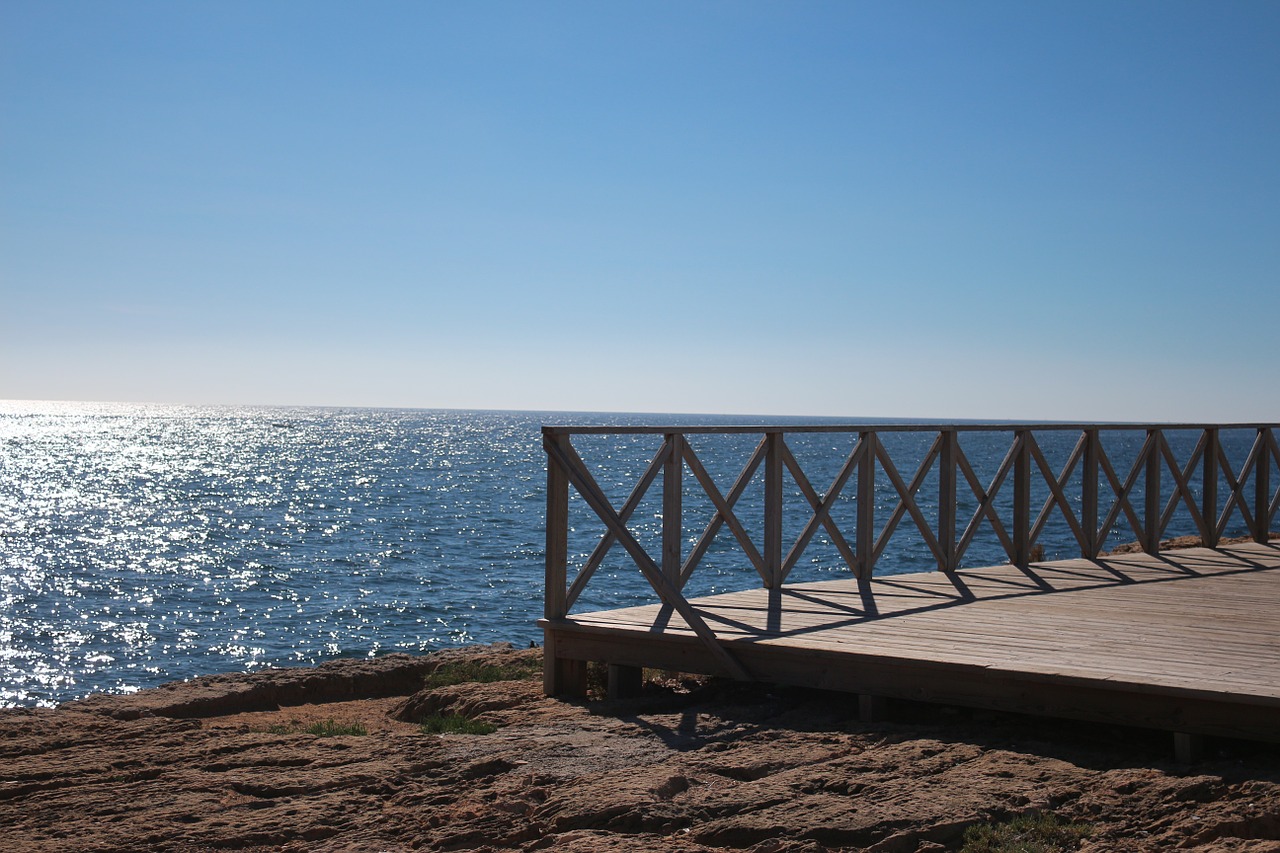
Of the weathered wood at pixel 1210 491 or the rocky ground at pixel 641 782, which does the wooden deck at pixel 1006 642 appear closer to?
the rocky ground at pixel 641 782

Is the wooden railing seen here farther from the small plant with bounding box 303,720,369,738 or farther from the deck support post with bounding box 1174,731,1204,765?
the deck support post with bounding box 1174,731,1204,765

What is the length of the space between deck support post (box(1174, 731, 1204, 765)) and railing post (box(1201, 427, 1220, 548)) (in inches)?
283

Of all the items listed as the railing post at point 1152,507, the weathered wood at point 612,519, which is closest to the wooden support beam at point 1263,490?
the railing post at point 1152,507

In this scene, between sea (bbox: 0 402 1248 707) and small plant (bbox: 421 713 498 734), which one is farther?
sea (bbox: 0 402 1248 707)

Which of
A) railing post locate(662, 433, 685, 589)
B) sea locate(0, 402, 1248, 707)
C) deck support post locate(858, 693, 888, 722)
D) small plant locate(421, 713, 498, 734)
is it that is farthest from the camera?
sea locate(0, 402, 1248, 707)

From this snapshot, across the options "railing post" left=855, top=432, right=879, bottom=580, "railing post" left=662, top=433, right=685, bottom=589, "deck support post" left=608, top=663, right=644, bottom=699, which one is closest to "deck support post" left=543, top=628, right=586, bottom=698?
"deck support post" left=608, top=663, right=644, bottom=699

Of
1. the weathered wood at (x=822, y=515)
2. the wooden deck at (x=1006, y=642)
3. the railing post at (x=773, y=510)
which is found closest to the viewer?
the wooden deck at (x=1006, y=642)

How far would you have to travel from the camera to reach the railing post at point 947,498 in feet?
29.5

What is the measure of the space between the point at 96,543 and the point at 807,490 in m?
25.4

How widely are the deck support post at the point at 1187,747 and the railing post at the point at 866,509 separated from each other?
12.0 ft

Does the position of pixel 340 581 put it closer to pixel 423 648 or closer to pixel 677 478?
pixel 423 648

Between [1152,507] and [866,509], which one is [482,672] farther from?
[1152,507]

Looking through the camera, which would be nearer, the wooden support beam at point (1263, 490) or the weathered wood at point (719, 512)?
the weathered wood at point (719, 512)

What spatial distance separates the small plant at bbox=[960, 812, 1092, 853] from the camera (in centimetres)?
403
